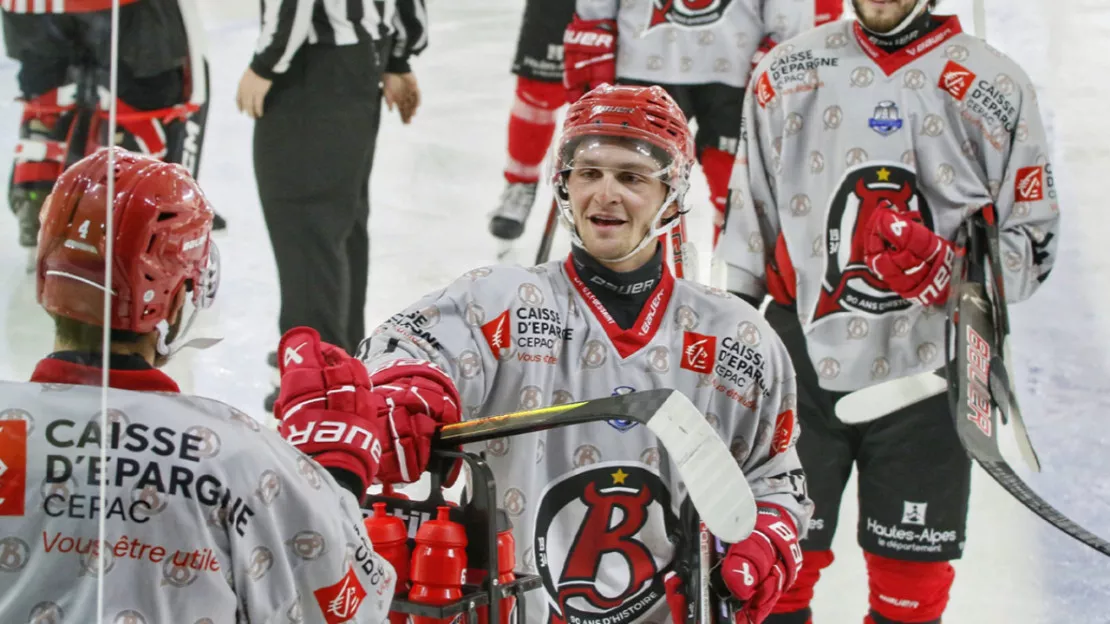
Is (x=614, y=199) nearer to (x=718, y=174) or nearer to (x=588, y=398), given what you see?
(x=588, y=398)

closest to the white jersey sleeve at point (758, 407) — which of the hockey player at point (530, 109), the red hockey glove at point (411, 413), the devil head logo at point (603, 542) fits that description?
the devil head logo at point (603, 542)

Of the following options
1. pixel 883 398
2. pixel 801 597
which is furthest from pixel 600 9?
pixel 801 597

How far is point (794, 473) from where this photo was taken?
2.05 metres

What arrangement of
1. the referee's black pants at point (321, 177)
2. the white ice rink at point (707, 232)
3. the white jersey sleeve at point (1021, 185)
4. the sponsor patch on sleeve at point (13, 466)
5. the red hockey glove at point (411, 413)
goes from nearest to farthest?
1. the sponsor patch on sleeve at point (13, 466)
2. the red hockey glove at point (411, 413)
3. the white jersey sleeve at point (1021, 185)
4. the white ice rink at point (707, 232)
5. the referee's black pants at point (321, 177)

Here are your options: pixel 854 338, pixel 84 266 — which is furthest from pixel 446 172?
pixel 84 266

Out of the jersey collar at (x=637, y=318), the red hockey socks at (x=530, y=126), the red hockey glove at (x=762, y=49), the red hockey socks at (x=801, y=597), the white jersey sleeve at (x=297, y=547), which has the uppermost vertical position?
the red hockey glove at (x=762, y=49)

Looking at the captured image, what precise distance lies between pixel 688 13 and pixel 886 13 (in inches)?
33.8

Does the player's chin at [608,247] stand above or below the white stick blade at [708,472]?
above

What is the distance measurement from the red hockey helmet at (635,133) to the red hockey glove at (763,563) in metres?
0.38

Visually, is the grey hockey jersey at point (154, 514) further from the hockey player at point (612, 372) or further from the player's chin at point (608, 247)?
the player's chin at point (608, 247)

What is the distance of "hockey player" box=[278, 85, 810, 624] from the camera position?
1.93 meters

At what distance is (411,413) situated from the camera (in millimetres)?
1633

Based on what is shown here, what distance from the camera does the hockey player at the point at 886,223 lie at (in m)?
2.74

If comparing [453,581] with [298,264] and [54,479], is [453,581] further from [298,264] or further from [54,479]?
[298,264]
